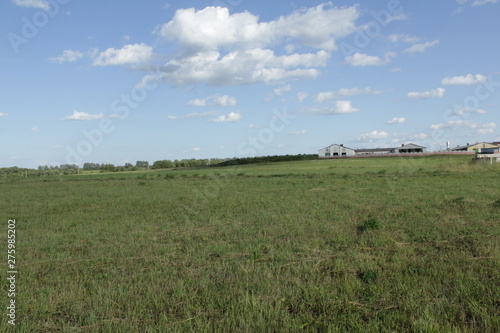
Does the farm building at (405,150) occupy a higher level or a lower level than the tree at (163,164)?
higher

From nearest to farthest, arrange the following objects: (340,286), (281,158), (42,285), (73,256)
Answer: (340,286)
(42,285)
(73,256)
(281,158)

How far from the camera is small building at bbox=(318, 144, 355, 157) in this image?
128 m

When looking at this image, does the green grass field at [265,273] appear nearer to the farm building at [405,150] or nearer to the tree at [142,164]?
the tree at [142,164]

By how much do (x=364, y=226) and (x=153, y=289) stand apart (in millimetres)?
6458

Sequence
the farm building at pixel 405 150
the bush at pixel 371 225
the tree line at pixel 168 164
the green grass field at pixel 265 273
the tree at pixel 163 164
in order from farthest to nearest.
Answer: the farm building at pixel 405 150, the tree at pixel 163 164, the tree line at pixel 168 164, the bush at pixel 371 225, the green grass field at pixel 265 273

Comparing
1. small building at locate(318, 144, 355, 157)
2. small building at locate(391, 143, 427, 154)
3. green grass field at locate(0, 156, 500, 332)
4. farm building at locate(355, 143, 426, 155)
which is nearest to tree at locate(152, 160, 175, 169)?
small building at locate(318, 144, 355, 157)

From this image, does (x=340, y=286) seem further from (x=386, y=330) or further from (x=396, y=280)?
(x=386, y=330)

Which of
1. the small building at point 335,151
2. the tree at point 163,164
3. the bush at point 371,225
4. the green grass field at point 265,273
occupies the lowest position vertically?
the green grass field at point 265,273

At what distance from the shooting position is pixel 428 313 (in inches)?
186

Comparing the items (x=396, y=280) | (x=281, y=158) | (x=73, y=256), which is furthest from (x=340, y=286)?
(x=281, y=158)

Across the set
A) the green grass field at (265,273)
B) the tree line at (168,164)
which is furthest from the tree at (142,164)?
the green grass field at (265,273)

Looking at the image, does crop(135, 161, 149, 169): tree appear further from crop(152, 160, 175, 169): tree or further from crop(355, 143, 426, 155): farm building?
crop(355, 143, 426, 155): farm building

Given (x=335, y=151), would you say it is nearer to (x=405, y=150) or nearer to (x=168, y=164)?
(x=405, y=150)

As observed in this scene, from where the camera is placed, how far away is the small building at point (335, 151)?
12800 centimetres
